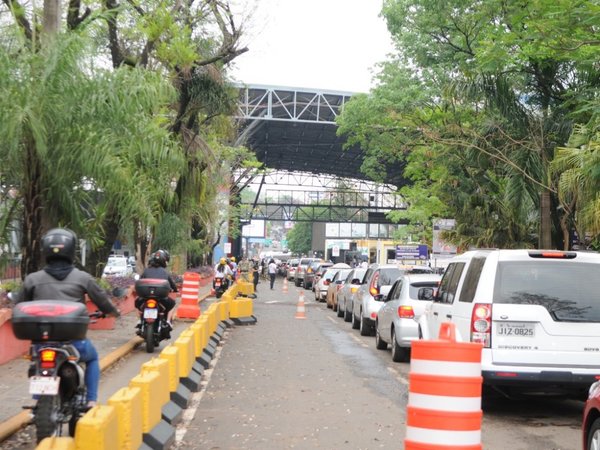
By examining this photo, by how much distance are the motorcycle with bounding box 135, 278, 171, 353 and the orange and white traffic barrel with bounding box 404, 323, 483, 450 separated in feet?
28.6

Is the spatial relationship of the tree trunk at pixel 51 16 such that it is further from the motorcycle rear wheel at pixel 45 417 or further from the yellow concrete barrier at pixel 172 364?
the motorcycle rear wheel at pixel 45 417

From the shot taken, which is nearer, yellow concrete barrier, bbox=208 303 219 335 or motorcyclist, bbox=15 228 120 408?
motorcyclist, bbox=15 228 120 408

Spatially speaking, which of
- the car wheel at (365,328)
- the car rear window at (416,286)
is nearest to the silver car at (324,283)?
the car wheel at (365,328)

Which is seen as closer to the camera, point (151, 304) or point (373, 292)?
point (151, 304)

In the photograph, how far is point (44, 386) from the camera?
19.4 ft

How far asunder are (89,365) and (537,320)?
4.72 meters

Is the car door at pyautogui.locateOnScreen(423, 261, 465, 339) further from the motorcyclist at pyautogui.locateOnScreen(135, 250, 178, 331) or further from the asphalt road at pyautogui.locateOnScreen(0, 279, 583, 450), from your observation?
the motorcyclist at pyautogui.locateOnScreen(135, 250, 178, 331)

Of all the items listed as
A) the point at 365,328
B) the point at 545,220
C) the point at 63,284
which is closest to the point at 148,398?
the point at 63,284

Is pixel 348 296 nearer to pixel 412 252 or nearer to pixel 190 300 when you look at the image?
pixel 190 300

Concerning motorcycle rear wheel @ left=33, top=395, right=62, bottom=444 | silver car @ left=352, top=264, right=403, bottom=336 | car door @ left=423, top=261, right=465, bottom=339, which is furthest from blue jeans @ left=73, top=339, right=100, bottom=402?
silver car @ left=352, top=264, right=403, bottom=336

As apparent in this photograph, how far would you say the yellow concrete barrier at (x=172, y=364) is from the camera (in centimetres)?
863

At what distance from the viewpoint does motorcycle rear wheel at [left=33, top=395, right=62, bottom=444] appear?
5.96 m

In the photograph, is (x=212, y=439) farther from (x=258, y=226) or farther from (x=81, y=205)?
(x=258, y=226)

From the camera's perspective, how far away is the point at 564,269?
29.3 ft
